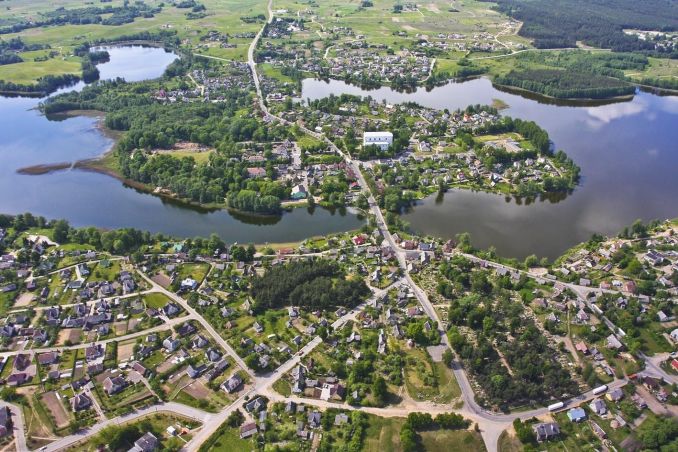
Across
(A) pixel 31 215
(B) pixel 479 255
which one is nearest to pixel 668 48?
(B) pixel 479 255

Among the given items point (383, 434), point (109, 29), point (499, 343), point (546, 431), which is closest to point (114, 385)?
point (383, 434)

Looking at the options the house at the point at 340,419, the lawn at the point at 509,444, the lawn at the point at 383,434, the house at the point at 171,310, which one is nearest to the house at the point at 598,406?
the lawn at the point at 509,444

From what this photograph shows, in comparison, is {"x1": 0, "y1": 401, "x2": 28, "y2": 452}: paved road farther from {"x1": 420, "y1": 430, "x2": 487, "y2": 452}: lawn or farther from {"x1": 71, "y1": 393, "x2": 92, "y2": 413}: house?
{"x1": 420, "y1": 430, "x2": 487, "y2": 452}: lawn

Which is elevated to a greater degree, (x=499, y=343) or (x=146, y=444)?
(x=499, y=343)

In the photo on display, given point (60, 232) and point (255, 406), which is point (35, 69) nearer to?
point (60, 232)

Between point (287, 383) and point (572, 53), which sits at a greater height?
point (572, 53)

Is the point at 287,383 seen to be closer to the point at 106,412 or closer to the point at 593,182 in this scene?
the point at 106,412
